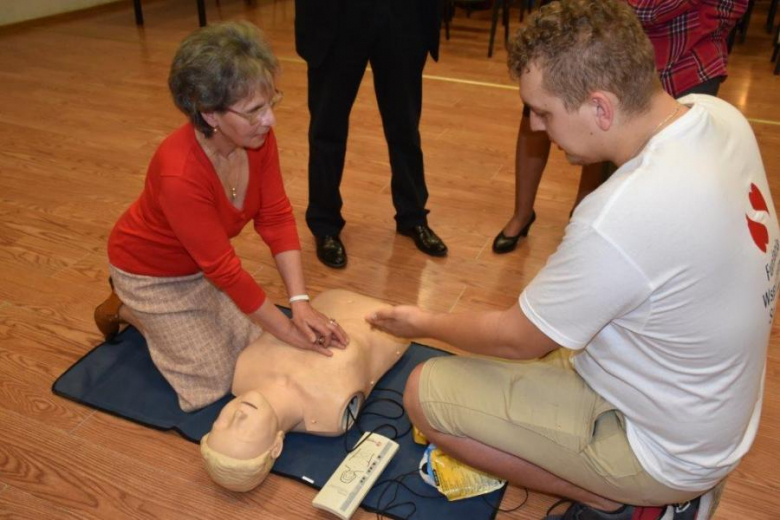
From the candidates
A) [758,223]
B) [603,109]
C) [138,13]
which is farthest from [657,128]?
[138,13]

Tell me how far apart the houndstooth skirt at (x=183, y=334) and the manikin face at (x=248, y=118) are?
450mm

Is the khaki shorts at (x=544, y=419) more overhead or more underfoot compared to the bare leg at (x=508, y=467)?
more overhead

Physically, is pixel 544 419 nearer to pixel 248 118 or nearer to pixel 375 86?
pixel 248 118

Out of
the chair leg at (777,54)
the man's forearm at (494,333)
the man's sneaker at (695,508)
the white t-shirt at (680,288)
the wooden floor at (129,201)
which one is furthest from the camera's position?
the chair leg at (777,54)

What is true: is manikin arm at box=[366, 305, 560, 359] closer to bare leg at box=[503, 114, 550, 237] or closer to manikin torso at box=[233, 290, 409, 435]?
manikin torso at box=[233, 290, 409, 435]

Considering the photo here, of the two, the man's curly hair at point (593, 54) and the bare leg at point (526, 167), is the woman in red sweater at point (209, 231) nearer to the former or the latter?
the man's curly hair at point (593, 54)

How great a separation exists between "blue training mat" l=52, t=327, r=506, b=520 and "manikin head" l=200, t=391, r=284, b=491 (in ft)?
0.33

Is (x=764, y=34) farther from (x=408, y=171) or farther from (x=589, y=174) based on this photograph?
(x=408, y=171)

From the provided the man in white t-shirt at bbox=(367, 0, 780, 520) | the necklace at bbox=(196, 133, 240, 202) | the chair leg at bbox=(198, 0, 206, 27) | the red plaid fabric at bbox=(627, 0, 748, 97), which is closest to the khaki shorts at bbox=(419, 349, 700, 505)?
the man in white t-shirt at bbox=(367, 0, 780, 520)

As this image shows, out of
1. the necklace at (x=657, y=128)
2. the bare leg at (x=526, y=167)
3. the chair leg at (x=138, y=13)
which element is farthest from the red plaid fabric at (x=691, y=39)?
the chair leg at (x=138, y=13)

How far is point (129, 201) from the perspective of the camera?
8.46 ft

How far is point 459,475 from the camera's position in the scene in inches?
56.7

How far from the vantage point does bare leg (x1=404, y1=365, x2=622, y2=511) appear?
1326mm

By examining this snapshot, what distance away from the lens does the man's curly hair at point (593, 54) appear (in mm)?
985
